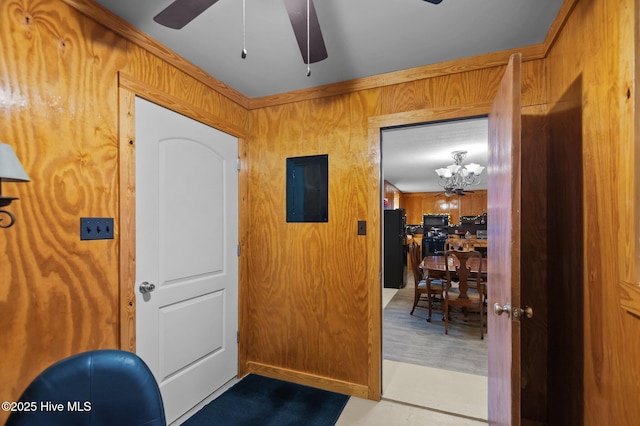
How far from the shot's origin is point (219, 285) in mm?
2246

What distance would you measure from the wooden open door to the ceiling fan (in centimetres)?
89

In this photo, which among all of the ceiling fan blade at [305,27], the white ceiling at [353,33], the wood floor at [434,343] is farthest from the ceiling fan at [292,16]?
the wood floor at [434,343]

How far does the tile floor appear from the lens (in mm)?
1913

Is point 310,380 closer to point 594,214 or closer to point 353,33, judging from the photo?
point 594,214

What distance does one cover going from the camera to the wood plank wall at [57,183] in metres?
1.19

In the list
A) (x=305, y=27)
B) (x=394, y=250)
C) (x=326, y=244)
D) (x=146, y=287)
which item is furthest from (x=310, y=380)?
(x=394, y=250)

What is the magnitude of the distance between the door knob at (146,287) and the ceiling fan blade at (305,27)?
1563mm

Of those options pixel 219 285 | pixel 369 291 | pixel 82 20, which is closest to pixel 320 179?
pixel 369 291

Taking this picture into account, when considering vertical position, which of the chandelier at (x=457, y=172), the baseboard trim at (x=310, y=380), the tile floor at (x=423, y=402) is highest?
the chandelier at (x=457, y=172)

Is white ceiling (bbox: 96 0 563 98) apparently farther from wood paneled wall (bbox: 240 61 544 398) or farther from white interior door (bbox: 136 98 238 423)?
white interior door (bbox: 136 98 238 423)

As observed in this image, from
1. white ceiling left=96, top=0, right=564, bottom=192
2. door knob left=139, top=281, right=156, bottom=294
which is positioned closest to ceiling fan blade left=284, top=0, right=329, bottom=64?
white ceiling left=96, top=0, right=564, bottom=192

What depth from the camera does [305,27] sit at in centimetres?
123

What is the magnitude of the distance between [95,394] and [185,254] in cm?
106

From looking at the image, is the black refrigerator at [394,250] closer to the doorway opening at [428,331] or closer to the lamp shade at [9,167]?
the doorway opening at [428,331]
